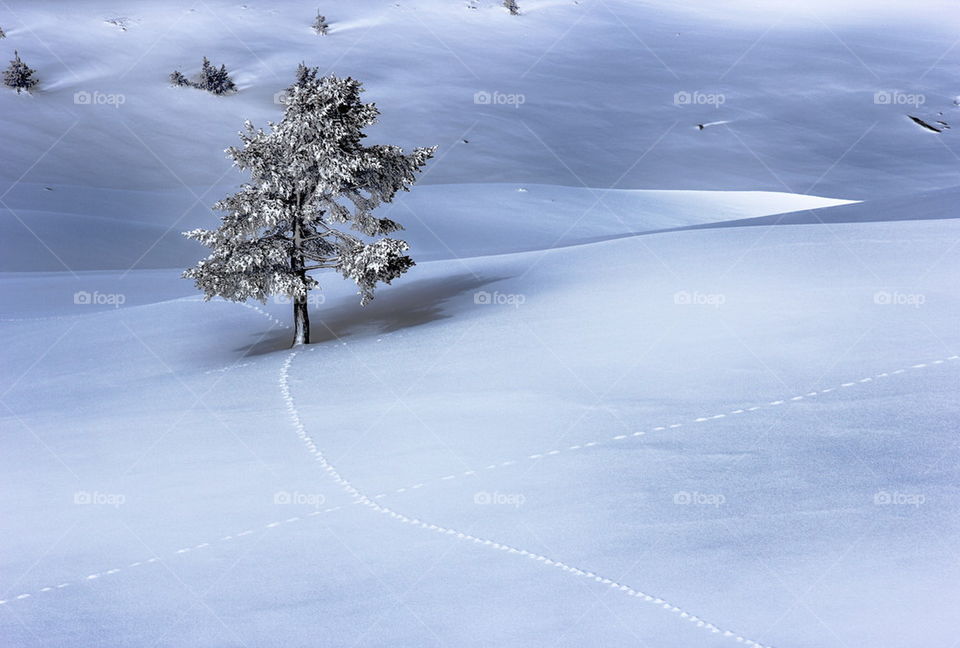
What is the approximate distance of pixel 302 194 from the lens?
15414 mm

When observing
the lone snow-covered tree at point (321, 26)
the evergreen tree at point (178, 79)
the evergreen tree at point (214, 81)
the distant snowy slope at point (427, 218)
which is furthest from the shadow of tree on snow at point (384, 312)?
the lone snow-covered tree at point (321, 26)

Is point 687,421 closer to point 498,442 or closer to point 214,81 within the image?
point 498,442

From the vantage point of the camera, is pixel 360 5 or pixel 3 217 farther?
pixel 360 5

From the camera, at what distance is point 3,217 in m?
29.0

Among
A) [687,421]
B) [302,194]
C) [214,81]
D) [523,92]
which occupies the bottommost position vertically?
[687,421]

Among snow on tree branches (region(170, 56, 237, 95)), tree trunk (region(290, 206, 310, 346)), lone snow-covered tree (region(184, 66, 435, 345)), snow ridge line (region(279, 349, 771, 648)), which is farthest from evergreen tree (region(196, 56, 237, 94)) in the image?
snow ridge line (region(279, 349, 771, 648))

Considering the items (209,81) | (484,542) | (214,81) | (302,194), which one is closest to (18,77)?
(209,81)

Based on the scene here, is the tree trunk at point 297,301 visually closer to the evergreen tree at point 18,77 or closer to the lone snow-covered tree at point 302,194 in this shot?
the lone snow-covered tree at point 302,194

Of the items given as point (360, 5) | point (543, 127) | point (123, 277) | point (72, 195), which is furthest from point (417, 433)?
point (360, 5)

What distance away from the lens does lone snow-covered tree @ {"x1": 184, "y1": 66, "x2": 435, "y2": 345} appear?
14.5 m

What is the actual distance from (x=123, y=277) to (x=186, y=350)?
10.8 meters

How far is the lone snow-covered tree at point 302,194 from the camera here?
Result: 14.5 metres

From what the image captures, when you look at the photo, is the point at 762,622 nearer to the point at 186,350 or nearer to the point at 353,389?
the point at 353,389

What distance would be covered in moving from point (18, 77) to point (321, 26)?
13.4 m
